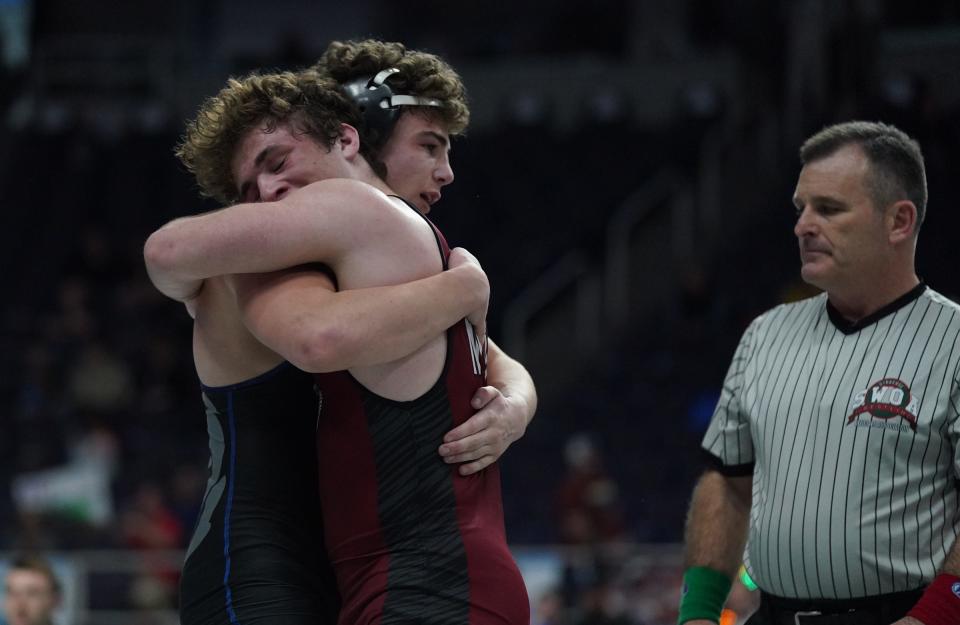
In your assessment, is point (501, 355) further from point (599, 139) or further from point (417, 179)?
point (599, 139)

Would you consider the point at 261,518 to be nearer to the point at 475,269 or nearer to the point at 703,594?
the point at 475,269

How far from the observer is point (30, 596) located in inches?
224

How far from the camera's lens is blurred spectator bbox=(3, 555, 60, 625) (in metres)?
5.67

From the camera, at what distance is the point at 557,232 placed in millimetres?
15250

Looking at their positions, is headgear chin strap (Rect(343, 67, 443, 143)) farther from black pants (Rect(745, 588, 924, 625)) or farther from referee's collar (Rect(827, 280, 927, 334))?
black pants (Rect(745, 588, 924, 625))

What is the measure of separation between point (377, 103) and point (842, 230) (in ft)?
4.06

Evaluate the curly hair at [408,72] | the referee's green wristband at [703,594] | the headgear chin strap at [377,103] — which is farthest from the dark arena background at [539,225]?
the headgear chin strap at [377,103]

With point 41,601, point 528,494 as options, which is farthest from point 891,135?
point 528,494

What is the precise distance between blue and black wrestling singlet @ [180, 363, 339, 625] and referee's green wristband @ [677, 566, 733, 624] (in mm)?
1161

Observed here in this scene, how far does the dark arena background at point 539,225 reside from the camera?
37.5 ft

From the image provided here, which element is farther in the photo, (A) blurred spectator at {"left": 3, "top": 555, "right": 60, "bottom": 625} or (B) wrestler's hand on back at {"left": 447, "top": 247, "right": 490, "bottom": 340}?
(A) blurred spectator at {"left": 3, "top": 555, "right": 60, "bottom": 625}

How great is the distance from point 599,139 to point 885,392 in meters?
13.3

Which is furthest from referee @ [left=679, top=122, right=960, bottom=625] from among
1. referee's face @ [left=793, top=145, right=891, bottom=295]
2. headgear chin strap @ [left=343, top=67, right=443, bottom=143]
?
headgear chin strap @ [left=343, top=67, right=443, bottom=143]

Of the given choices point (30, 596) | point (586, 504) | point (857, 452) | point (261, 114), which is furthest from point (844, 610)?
point (586, 504)
